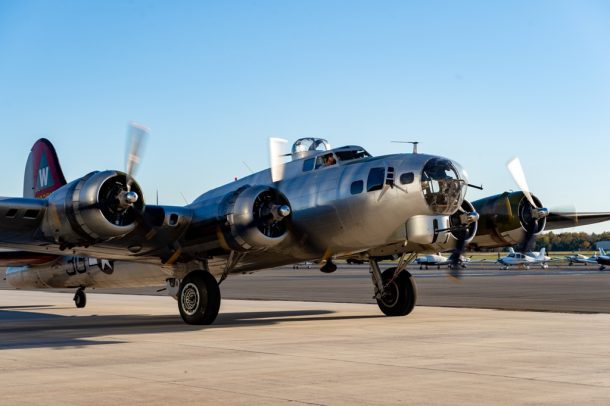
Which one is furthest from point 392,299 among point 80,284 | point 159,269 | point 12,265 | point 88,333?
point 12,265

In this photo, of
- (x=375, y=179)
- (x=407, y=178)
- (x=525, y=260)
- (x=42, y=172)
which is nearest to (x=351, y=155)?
(x=375, y=179)

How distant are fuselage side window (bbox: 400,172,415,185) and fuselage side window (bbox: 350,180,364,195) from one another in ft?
3.18

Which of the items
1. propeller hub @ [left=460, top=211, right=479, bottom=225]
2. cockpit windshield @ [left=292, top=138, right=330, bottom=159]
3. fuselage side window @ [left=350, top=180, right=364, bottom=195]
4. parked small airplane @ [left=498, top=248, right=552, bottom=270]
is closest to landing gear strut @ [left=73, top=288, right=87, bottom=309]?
cockpit windshield @ [left=292, top=138, right=330, bottom=159]

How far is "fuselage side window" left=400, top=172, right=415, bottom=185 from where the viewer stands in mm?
17594

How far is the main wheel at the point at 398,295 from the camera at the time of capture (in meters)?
21.5

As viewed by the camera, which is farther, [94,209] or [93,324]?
[93,324]

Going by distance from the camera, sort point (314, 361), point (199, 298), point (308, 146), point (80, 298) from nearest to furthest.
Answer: point (314, 361), point (199, 298), point (308, 146), point (80, 298)

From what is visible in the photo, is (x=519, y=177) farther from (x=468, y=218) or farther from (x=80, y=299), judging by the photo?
(x=80, y=299)

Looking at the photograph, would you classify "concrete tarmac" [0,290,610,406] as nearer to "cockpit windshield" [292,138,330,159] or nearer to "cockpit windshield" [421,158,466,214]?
"cockpit windshield" [421,158,466,214]

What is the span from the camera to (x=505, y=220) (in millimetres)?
21125

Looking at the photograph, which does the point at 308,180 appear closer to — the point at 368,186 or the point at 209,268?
the point at 368,186

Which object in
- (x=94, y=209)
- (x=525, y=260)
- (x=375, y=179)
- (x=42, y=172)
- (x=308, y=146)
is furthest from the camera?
(x=525, y=260)

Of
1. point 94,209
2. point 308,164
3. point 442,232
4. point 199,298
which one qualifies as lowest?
point 199,298

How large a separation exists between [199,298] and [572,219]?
1126 cm
